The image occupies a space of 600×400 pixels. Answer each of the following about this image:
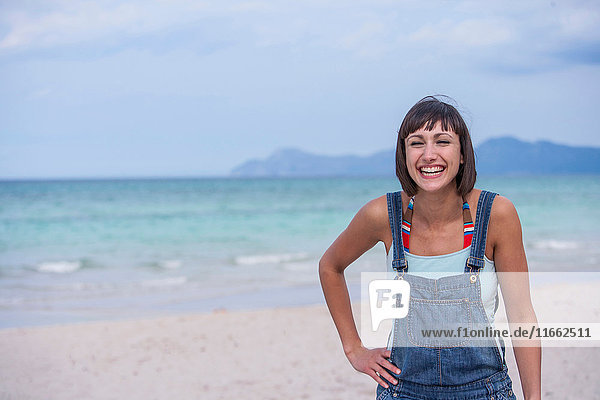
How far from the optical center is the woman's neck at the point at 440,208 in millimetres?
2273

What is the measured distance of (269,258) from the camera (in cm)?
1638

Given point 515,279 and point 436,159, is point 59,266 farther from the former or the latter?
point 515,279

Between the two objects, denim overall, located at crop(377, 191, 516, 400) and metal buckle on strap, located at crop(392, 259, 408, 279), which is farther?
metal buckle on strap, located at crop(392, 259, 408, 279)

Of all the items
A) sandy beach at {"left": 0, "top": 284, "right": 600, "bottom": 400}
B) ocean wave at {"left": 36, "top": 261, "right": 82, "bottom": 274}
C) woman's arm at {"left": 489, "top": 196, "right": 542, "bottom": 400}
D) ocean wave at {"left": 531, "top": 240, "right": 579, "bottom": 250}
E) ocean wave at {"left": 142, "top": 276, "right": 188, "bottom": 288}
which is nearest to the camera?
woman's arm at {"left": 489, "top": 196, "right": 542, "bottom": 400}

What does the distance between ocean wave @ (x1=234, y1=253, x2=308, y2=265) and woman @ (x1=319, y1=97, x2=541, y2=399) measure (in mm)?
13068

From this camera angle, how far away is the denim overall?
6.96ft

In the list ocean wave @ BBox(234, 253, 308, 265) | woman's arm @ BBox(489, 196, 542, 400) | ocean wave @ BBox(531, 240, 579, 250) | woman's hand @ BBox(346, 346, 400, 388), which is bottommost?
ocean wave @ BBox(531, 240, 579, 250)

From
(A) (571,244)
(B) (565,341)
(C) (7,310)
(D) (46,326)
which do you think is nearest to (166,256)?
(C) (7,310)

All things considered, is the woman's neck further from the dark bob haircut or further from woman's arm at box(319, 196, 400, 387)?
woman's arm at box(319, 196, 400, 387)

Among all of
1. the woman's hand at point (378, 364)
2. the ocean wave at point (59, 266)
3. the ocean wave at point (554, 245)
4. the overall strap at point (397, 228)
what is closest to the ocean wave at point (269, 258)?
the ocean wave at point (59, 266)

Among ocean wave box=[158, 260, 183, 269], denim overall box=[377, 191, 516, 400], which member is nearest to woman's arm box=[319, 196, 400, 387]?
denim overall box=[377, 191, 516, 400]

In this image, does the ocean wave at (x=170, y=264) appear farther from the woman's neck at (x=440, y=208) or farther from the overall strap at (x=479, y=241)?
the overall strap at (x=479, y=241)

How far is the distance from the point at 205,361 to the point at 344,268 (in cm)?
459

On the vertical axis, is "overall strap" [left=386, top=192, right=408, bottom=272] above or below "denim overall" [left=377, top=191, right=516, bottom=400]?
above
